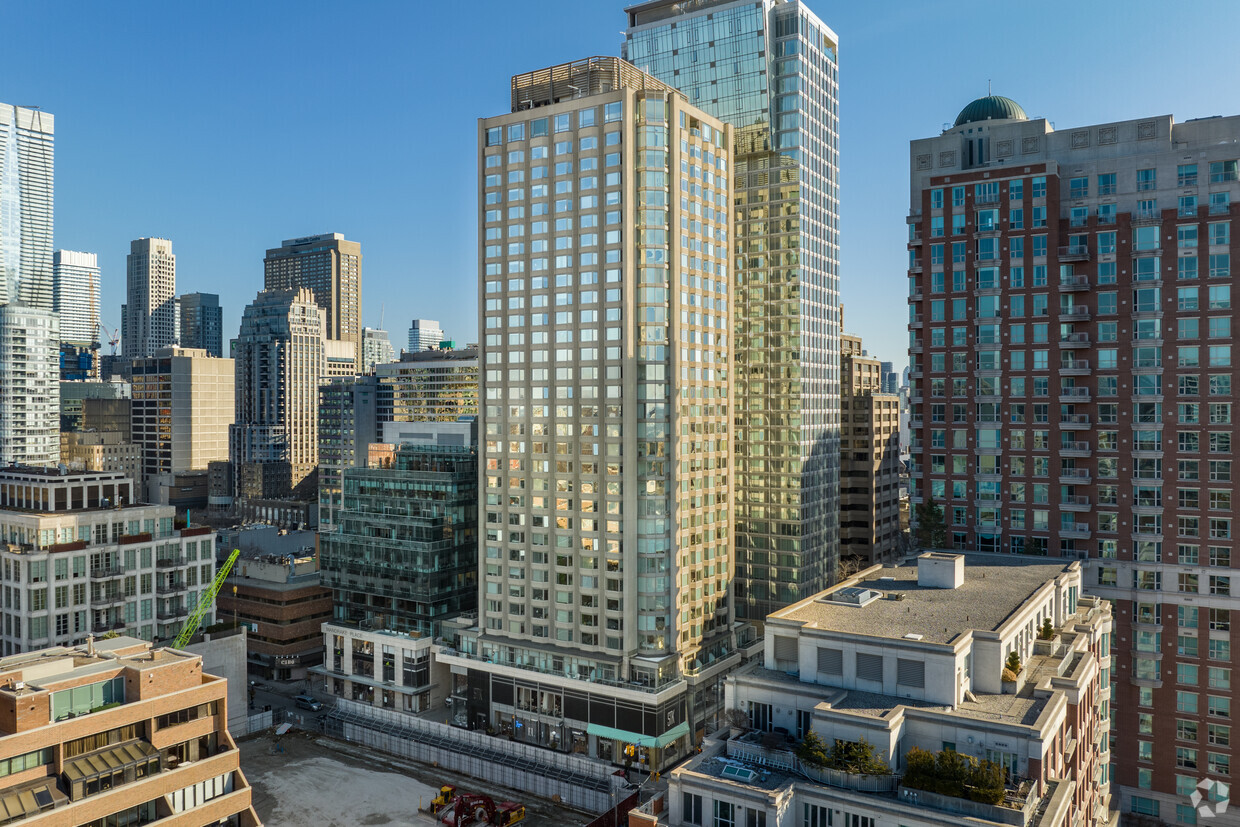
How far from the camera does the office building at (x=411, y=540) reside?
133250mm

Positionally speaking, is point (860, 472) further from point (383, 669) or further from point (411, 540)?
point (383, 669)

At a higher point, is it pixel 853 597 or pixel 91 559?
pixel 853 597

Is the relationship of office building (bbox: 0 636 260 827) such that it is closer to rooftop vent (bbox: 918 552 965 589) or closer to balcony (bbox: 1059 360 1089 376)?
rooftop vent (bbox: 918 552 965 589)

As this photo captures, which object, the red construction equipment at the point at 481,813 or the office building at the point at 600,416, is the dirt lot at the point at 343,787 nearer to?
the red construction equipment at the point at 481,813

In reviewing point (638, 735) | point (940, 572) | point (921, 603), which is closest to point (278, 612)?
point (638, 735)

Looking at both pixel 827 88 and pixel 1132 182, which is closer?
pixel 1132 182

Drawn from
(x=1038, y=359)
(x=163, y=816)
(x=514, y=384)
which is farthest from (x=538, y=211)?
(x=163, y=816)

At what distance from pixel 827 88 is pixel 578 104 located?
60.9 meters

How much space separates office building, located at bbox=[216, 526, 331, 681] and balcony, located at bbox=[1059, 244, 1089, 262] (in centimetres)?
12583

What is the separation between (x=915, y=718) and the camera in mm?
62781

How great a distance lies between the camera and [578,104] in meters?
118

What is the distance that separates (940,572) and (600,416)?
155 ft

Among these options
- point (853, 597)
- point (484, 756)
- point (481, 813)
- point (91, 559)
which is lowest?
point (481, 813)

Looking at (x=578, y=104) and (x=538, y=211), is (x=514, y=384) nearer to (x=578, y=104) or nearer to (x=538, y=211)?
(x=538, y=211)
